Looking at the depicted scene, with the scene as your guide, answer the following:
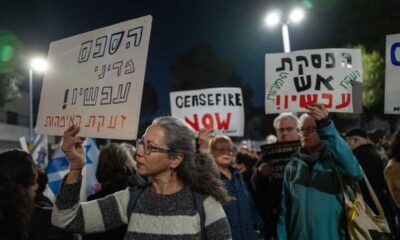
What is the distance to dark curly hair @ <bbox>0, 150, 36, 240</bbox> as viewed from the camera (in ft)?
8.93

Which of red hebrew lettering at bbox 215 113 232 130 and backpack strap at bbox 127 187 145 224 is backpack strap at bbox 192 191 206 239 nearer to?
backpack strap at bbox 127 187 145 224

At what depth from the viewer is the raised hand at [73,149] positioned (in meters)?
2.46

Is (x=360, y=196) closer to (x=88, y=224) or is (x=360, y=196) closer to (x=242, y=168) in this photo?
(x=88, y=224)

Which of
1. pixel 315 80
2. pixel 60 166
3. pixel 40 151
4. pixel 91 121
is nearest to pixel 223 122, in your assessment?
pixel 315 80

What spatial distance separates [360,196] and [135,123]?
2.05m

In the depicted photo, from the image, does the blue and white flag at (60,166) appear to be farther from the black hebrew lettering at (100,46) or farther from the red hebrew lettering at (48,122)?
the black hebrew lettering at (100,46)

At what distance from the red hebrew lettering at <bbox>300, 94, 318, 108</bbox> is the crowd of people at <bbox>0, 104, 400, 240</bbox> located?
44 cm

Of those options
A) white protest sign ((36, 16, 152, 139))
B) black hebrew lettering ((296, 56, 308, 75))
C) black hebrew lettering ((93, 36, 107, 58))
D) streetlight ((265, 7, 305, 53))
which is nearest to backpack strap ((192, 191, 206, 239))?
white protest sign ((36, 16, 152, 139))

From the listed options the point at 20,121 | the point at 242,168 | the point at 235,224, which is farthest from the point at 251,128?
the point at 235,224

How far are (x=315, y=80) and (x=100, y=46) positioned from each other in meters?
2.37

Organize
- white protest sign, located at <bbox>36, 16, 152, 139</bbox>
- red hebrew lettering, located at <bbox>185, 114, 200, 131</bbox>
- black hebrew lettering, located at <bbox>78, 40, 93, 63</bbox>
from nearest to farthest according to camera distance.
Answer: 1. white protest sign, located at <bbox>36, 16, 152, 139</bbox>
2. black hebrew lettering, located at <bbox>78, 40, 93, 63</bbox>
3. red hebrew lettering, located at <bbox>185, 114, 200, 131</bbox>

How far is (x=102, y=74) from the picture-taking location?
3.09 meters

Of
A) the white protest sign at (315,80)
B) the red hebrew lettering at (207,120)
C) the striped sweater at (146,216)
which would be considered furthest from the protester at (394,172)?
the red hebrew lettering at (207,120)

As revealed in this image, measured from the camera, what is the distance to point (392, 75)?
409cm
